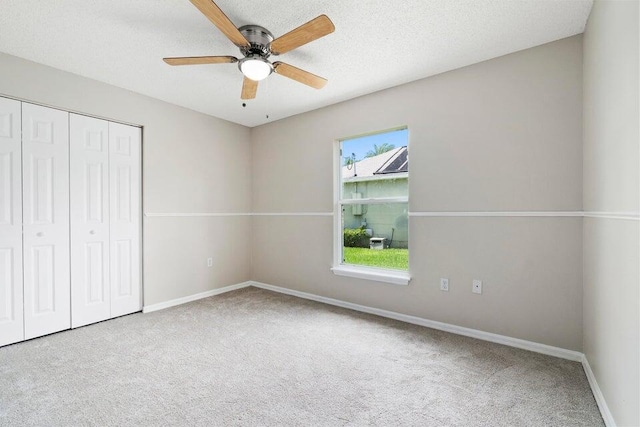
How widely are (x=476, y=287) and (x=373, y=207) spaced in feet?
4.33

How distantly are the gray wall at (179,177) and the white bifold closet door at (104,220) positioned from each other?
0.12 meters

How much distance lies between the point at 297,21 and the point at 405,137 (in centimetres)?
160

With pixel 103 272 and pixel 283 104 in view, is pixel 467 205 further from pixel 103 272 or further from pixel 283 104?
pixel 103 272

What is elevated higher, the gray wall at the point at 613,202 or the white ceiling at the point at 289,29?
the white ceiling at the point at 289,29

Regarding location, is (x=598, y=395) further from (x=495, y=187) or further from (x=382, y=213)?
(x=382, y=213)

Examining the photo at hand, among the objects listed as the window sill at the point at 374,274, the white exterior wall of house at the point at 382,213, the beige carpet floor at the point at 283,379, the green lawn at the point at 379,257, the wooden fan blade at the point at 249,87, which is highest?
the wooden fan blade at the point at 249,87

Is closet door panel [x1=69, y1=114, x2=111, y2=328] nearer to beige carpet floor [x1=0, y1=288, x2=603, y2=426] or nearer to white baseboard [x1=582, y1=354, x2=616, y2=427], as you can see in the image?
beige carpet floor [x1=0, y1=288, x2=603, y2=426]

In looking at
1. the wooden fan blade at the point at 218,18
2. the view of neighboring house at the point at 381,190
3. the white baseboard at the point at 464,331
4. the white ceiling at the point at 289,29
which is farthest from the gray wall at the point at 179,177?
the wooden fan blade at the point at 218,18

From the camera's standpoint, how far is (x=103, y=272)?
3.08 metres

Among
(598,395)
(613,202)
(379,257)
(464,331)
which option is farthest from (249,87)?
(598,395)

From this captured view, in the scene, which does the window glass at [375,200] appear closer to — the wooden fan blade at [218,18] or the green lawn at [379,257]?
the green lawn at [379,257]

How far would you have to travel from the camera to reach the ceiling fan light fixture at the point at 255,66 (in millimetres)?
2152

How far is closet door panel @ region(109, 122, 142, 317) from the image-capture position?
315 centimetres

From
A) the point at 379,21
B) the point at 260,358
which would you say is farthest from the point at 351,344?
the point at 379,21
